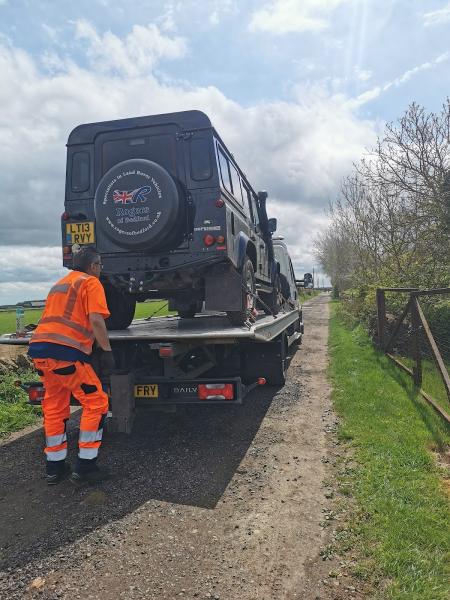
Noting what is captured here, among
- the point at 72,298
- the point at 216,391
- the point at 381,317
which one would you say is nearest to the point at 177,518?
the point at 216,391

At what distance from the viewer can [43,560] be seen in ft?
9.15

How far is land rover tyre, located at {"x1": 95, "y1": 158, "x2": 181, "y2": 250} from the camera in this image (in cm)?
511

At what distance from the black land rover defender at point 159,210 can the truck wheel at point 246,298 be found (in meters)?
0.01

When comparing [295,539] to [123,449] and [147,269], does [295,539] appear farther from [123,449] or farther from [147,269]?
[147,269]

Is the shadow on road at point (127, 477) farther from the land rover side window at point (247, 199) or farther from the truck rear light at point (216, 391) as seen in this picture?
the land rover side window at point (247, 199)

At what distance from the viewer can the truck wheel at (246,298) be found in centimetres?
538

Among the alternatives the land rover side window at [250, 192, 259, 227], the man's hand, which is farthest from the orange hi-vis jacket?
the land rover side window at [250, 192, 259, 227]

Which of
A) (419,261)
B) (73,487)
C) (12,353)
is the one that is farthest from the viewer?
(419,261)

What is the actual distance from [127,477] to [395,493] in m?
2.29

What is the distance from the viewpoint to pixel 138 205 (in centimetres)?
517

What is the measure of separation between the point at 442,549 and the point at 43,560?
2.48 metres

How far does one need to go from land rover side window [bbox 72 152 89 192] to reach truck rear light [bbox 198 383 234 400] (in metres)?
3.11

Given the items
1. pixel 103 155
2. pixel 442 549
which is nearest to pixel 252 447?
pixel 442 549

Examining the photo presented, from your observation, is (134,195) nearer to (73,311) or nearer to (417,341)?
(73,311)
